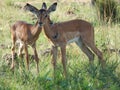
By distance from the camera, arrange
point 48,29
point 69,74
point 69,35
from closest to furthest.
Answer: point 69,74 < point 48,29 < point 69,35

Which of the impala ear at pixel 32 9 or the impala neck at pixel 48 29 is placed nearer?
the impala ear at pixel 32 9

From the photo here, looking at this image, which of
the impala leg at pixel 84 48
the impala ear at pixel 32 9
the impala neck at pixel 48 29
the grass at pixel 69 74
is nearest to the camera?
the grass at pixel 69 74

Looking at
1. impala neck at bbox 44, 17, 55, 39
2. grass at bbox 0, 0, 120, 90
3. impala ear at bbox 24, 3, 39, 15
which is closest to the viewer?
grass at bbox 0, 0, 120, 90

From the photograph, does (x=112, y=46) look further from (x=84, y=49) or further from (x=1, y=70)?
(x=1, y=70)

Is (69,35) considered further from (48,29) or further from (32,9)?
(32,9)

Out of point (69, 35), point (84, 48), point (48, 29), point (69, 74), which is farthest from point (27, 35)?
point (84, 48)

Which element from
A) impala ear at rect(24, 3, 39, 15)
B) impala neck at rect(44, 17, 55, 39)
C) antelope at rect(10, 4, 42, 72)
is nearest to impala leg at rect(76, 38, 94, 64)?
impala neck at rect(44, 17, 55, 39)

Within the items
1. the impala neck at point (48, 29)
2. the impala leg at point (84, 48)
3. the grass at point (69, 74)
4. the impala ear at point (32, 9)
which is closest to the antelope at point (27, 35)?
the impala neck at point (48, 29)

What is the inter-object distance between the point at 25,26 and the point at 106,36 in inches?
57.0

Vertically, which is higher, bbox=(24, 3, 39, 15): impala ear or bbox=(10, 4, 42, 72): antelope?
bbox=(24, 3, 39, 15): impala ear

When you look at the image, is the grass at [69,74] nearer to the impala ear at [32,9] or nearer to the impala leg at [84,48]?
the impala leg at [84,48]

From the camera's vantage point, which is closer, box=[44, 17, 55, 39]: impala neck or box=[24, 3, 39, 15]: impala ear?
box=[24, 3, 39, 15]: impala ear

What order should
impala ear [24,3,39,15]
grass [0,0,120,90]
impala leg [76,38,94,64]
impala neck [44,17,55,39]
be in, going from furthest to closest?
impala leg [76,38,94,64] → impala neck [44,17,55,39] → impala ear [24,3,39,15] → grass [0,0,120,90]

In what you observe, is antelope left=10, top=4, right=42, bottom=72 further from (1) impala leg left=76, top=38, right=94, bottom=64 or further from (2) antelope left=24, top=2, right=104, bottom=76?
(1) impala leg left=76, top=38, right=94, bottom=64
